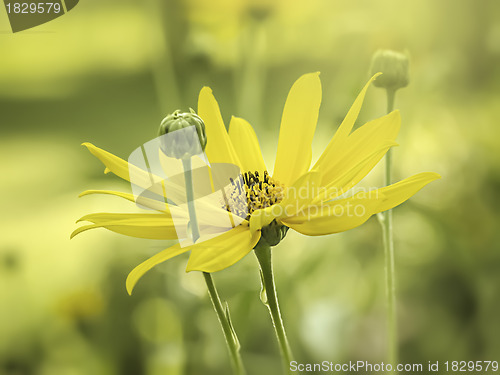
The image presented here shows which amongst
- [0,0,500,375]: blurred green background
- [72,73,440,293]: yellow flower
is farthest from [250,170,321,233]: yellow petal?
[0,0,500,375]: blurred green background

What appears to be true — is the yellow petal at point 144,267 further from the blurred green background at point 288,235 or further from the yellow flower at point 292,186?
the blurred green background at point 288,235

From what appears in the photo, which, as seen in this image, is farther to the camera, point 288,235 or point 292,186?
point 288,235

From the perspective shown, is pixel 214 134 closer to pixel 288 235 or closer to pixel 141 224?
pixel 141 224

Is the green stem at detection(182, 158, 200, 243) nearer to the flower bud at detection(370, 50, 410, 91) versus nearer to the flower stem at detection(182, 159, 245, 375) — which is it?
the flower stem at detection(182, 159, 245, 375)

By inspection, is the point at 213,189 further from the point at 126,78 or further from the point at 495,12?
the point at 126,78

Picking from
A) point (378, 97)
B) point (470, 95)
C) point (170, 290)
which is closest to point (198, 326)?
point (170, 290)

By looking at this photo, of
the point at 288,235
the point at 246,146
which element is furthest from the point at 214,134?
the point at 288,235
